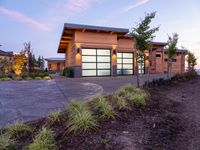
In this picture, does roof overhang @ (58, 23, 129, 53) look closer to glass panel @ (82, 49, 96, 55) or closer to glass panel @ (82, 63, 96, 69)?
glass panel @ (82, 49, 96, 55)

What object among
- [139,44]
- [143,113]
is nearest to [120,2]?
[139,44]

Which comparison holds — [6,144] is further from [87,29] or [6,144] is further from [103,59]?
[103,59]

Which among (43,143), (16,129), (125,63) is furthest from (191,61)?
(43,143)

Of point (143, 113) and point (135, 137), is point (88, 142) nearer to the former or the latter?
point (135, 137)

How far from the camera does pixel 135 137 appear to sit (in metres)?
3.48

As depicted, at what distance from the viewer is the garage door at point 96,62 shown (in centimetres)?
1838

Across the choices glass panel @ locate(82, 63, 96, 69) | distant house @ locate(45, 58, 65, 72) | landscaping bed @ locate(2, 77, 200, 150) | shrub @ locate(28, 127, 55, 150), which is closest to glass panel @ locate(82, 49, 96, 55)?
glass panel @ locate(82, 63, 96, 69)

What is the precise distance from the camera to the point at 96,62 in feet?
61.7

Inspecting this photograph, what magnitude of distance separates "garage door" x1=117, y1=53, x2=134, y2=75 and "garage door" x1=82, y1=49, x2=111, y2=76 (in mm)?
1915

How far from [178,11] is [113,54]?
7.23 metres

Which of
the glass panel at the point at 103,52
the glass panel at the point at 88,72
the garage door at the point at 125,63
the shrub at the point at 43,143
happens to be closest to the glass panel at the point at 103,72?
the glass panel at the point at 88,72

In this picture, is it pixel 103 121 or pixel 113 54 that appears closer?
pixel 103 121

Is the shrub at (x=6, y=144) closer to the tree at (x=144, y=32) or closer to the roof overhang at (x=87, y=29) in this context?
the tree at (x=144, y=32)

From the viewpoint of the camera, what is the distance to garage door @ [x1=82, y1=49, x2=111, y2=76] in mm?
18380
